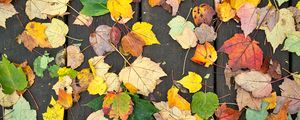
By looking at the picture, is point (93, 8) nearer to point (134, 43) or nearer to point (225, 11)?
point (134, 43)

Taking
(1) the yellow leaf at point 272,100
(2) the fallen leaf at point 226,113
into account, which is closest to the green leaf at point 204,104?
(2) the fallen leaf at point 226,113

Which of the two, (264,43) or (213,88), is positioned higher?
(264,43)

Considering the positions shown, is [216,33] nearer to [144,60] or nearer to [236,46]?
[236,46]

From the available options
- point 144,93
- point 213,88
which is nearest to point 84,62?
point 144,93

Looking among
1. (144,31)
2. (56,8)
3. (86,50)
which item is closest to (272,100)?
(144,31)

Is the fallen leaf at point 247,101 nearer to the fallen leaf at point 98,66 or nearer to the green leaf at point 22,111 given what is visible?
the fallen leaf at point 98,66

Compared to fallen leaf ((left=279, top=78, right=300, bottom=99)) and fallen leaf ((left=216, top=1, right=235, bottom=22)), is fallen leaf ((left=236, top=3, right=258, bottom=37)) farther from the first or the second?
fallen leaf ((left=279, top=78, right=300, bottom=99))
